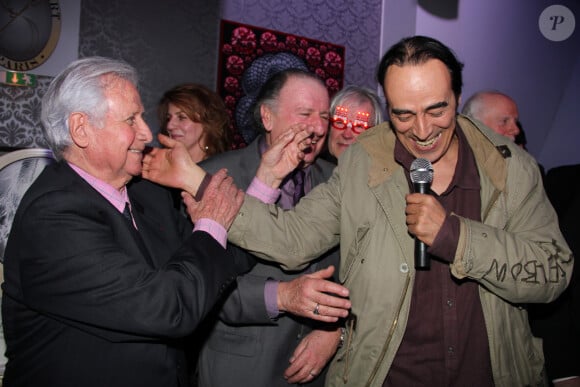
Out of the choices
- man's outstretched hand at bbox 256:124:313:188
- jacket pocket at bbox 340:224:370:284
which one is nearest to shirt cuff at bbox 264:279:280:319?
jacket pocket at bbox 340:224:370:284

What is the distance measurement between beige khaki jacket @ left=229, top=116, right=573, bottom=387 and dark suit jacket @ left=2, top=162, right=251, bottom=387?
30 cm

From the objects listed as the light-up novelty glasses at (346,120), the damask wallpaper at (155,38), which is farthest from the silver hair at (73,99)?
the damask wallpaper at (155,38)

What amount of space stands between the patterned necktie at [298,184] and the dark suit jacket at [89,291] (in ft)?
2.53

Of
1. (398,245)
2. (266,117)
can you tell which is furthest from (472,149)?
(266,117)

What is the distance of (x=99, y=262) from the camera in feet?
4.65

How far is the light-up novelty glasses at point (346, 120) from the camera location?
10.1ft

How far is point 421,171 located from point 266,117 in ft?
3.83

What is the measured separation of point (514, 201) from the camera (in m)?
1.65

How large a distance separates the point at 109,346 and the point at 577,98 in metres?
4.64

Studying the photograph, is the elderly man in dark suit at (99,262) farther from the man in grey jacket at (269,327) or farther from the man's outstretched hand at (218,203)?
the man in grey jacket at (269,327)

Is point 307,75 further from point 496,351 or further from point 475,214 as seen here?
point 496,351

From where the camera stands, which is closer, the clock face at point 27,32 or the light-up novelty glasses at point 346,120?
the light-up novelty glasses at point 346,120

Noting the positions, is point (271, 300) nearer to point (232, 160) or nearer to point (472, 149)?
point (232, 160)

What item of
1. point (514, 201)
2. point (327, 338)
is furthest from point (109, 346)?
A: point (514, 201)
